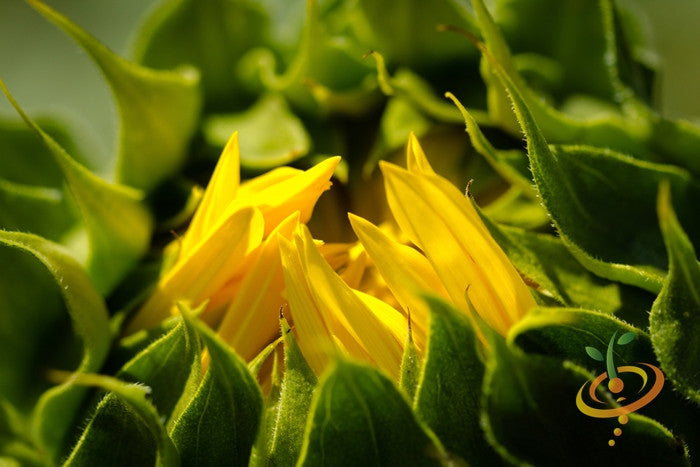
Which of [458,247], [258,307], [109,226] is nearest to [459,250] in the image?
[458,247]

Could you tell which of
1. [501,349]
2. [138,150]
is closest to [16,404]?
[138,150]

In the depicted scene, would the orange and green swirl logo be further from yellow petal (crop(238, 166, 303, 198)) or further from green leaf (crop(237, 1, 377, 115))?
green leaf (crop(237, 1, 377, 115))

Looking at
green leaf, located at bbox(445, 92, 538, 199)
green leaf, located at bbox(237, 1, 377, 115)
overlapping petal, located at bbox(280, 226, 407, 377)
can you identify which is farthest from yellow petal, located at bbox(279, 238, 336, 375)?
green leaf, located at bbox(237, 1, 377, 115)

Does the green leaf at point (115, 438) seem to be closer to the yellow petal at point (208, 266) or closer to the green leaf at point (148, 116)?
the yellow petal at point (208, 266)

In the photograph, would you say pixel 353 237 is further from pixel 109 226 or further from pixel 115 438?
pixel 115 438

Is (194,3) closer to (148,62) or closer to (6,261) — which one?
(148,62)
